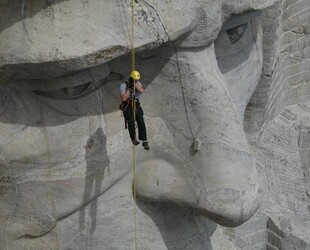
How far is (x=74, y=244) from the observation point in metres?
1.32

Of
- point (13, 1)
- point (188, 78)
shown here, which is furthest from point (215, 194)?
point (13, 1)

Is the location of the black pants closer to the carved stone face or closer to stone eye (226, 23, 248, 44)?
the carved stone face

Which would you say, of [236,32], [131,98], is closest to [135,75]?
[131,98]

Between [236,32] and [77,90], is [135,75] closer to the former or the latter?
[77,90]

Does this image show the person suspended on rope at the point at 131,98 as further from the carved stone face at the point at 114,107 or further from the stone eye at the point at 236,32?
the stone eye at the point at 236,32

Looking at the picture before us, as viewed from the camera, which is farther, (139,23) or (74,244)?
(74,244)

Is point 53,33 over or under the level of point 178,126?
over

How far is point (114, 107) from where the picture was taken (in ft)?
3.99

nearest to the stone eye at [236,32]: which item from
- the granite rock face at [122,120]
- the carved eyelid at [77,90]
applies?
the granite rock face at [122,120]

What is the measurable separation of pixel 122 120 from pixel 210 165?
0.14 meters

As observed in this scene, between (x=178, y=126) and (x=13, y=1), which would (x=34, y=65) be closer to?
(x=13, y=1)

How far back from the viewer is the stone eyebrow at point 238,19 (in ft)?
3.99

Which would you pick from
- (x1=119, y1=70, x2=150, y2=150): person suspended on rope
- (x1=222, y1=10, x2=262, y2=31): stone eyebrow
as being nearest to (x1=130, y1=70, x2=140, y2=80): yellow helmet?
(x1=119, y1=70, x2=150, y2=150): person suspended on rope

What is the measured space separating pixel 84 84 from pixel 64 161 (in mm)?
124
